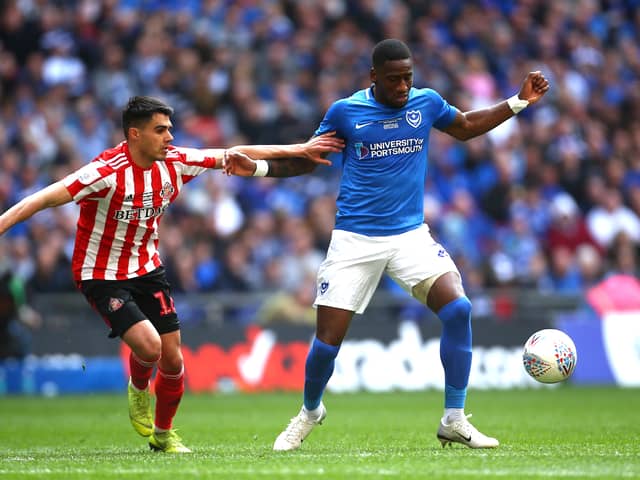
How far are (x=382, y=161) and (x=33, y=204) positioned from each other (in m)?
2.42

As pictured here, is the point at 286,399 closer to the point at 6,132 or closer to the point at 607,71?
the point at 6,132

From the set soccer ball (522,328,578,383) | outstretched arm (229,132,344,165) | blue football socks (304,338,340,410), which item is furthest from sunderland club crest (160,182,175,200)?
soccer ball (522,328,578,383)

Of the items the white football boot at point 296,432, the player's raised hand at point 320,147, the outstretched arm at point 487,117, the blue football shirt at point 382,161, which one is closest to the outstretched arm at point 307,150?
the player's raised hand at point 320,147

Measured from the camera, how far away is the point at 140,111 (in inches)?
326

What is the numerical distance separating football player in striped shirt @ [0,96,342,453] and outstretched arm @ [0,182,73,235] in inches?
8.2

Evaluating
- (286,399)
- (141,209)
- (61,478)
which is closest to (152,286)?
(141,209)

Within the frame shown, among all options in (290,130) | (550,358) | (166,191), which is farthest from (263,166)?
(290,130)

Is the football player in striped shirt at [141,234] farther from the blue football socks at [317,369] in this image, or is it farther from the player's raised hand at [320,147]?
the blue football socks at [317,369]

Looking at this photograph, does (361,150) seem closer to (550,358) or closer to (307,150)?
(307,150)

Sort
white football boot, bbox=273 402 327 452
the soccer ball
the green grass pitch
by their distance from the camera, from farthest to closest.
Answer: the soccer ball < white football boot, bbox=273 402 327 452 < the green grass pitch

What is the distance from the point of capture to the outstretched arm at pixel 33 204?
7527mm

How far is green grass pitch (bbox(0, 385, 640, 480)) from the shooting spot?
6.71 meters

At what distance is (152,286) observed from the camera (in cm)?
847

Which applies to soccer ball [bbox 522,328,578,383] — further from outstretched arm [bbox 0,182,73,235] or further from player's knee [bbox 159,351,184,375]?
outstretched arm [bbox 0,182,73,235]
